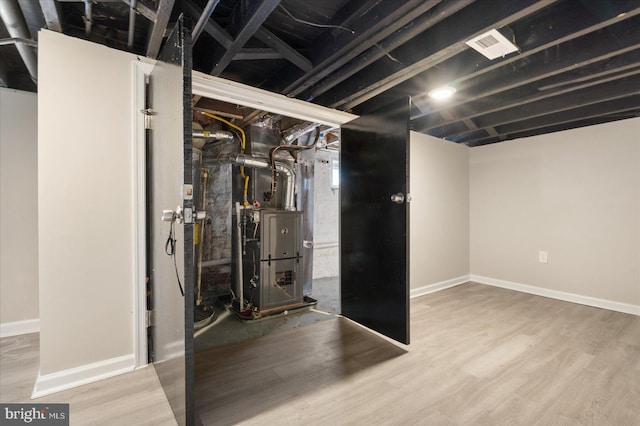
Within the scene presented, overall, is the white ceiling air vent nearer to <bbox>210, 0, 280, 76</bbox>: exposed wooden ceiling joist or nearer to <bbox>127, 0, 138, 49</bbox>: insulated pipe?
<bbox>210, 0, 280, 76</bbox>: exposed wooden ceiling joist

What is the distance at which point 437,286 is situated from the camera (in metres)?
3.55

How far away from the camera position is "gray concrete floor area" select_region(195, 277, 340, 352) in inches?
88.8

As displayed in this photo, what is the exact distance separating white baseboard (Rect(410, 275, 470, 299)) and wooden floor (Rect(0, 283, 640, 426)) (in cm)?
79

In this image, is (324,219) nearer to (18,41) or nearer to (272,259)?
(272,259)

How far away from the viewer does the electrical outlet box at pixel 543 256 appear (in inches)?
132

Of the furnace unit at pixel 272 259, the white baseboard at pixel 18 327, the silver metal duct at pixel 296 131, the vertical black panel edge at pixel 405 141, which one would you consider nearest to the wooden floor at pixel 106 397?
the white baseboard at pixel 18 327

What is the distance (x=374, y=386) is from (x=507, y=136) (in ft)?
12.3

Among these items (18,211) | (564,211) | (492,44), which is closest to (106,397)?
(18,211)

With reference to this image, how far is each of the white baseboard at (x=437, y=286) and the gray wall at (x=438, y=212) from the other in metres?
0.01

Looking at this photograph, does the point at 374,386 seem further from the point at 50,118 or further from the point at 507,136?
the point at 507,136

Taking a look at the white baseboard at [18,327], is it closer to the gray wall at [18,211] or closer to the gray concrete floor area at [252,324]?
the gray wall at [18,211]

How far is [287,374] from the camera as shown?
1.73 m

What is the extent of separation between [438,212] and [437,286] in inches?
38.7

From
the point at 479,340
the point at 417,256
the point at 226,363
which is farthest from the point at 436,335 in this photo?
the point at 226,363
